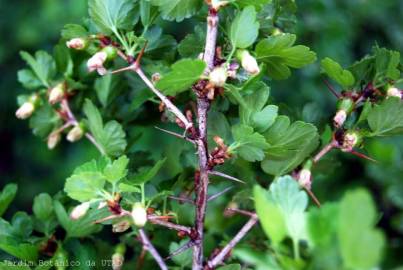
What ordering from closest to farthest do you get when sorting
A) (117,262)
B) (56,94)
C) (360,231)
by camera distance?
(360,231) → (117,262) → (56,94)

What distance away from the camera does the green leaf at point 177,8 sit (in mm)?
623

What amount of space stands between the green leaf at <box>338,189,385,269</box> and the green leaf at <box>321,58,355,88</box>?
307mm

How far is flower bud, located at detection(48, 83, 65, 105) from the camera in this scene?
2.65 feet

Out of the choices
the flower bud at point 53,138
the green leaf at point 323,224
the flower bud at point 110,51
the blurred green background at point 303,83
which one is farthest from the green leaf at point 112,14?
the blurred green background at point 303,83

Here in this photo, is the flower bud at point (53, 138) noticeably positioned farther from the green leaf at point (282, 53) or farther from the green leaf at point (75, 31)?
the green leaf at point (282, 53)

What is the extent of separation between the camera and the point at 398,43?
1.75 meters

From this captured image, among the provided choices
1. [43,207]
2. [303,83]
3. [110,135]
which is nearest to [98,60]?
[110,135]

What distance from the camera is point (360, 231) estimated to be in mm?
376

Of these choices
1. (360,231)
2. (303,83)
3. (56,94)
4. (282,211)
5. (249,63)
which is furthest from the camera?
(303,83)

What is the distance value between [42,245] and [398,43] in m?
1.29

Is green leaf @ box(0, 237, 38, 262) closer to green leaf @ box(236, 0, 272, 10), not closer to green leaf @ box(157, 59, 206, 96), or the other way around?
green leaf @ box(157, 59, 206, 96)

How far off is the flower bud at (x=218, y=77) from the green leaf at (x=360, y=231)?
8.8 inches

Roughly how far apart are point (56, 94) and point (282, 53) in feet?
1.09

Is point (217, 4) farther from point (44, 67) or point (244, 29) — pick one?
point (44, 67)
